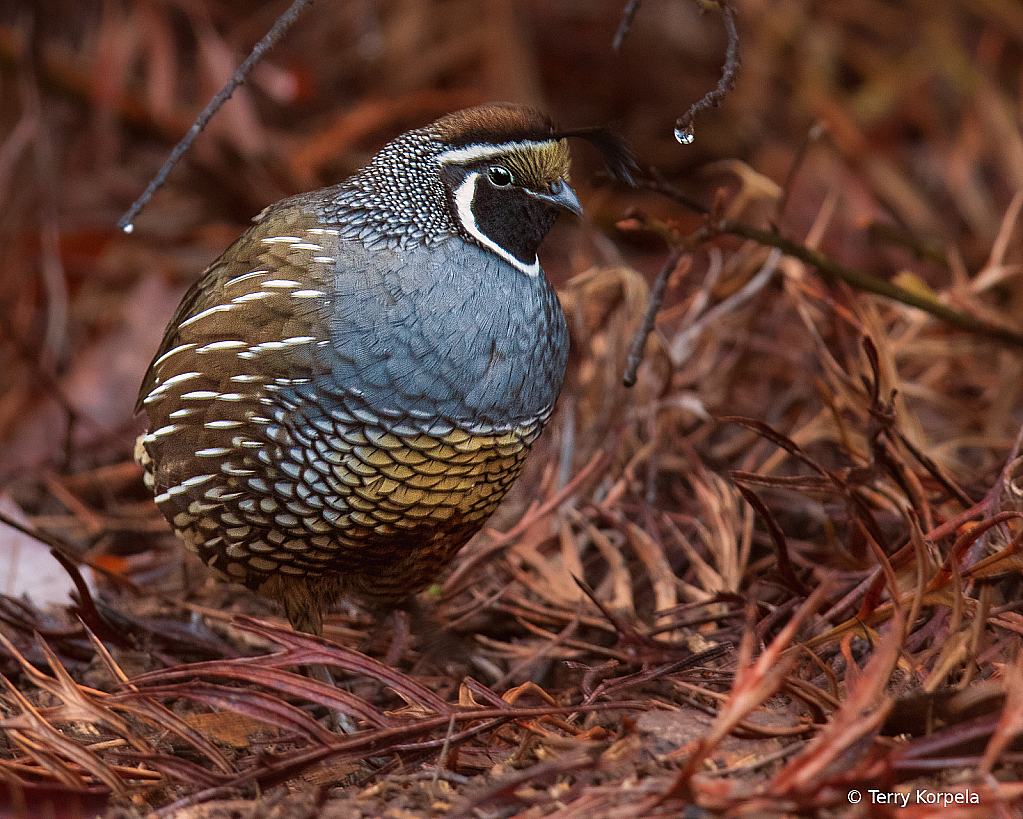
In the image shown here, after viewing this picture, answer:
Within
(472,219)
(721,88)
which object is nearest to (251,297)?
(472,219)

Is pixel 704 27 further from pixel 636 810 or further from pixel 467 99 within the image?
pixel 636 810

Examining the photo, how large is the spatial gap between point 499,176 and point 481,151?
70mm

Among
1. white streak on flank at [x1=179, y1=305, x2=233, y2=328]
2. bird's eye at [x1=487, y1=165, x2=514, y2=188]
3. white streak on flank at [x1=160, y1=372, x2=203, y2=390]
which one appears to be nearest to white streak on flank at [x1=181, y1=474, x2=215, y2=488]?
white streak on flank at [x1=160, y1=372, x2=203, y2=390]

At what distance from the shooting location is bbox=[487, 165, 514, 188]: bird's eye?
7.93 feet

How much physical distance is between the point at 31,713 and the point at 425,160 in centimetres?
145

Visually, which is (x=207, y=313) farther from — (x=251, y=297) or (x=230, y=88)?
(x=230, y=88)

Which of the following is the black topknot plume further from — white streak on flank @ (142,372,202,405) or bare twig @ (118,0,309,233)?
white streak on flank @ (142,372,202,405)

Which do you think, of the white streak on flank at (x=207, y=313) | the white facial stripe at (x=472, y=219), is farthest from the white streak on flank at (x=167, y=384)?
the white facial stripe at (x=472, y=219)

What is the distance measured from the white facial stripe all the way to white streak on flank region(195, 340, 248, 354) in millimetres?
577

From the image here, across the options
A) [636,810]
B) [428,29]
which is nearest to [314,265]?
[636,810]

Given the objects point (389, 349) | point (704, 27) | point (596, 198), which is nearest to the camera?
point (389, 349)

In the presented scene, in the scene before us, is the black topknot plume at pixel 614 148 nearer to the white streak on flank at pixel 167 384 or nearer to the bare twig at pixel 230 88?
the bare twig at pixel 230 88

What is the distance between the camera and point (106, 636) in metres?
2.55

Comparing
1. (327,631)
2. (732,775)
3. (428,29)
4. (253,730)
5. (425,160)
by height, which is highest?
(428,29)
